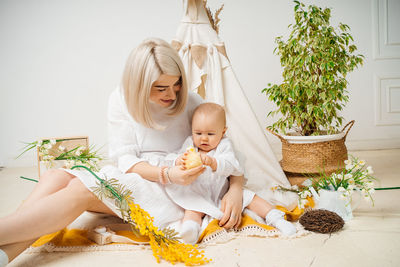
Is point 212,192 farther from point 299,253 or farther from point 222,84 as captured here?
point 222,84

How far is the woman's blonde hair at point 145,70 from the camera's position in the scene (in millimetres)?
1358

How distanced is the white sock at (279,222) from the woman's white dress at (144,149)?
41cm

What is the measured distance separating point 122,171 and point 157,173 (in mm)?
177

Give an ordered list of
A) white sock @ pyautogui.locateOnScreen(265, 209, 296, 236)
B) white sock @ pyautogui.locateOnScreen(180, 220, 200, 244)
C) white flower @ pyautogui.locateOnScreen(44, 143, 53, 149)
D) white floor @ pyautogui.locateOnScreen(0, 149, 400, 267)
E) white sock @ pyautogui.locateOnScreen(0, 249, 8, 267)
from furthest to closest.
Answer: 1. white flower @ pyautogui.locateOnScreen(44, 143, 53, 149)
2. white sock @ pyautogui.locateOnScreen(265, 209, 296, 236)
3. white sock @ pyautogui.locateOnScreen(180, 220, 200, 244)
4. white floor @ pyautogui.locateOnScreen(0, 149, 400, 267)
5. white sock @ pyautogui.locateOnScreen(0, 249, 8, 267)

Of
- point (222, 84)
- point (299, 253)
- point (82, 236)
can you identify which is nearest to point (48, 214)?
point (82, 236)

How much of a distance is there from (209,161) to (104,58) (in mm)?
2668

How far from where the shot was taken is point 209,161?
4.55ft

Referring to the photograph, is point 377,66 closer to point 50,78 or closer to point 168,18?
point 168,18

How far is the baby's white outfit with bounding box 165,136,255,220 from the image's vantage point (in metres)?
1.45

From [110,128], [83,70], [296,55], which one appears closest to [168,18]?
[83,70]

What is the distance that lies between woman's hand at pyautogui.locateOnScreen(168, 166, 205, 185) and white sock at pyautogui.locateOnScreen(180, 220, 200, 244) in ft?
0.56

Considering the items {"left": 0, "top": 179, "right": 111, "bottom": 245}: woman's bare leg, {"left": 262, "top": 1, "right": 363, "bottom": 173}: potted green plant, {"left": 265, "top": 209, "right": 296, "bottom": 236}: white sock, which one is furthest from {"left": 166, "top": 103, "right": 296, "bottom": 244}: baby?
{"left": 262, "top": 1, "right": 363, "bottom": 173}: potted green plant

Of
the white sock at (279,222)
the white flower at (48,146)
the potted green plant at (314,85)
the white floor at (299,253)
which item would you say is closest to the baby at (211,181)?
the white sock at (279,222)

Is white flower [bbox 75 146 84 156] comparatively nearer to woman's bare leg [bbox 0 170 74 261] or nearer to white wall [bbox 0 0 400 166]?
woman's bare leg [bbox 0 170 74 261]
